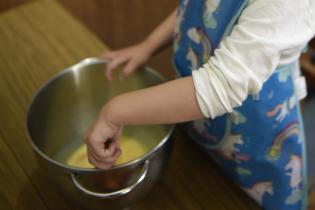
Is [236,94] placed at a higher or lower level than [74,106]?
higher

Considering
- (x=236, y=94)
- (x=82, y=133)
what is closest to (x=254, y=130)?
(x=236, y=94)

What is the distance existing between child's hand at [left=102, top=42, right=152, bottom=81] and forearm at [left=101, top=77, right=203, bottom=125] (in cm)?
21

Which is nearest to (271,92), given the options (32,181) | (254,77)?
(254,77)

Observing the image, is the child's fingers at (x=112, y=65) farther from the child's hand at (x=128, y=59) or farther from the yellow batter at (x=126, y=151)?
the yellow batter at (x=126, y=151)

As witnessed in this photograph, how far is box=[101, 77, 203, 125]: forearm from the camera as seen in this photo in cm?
44

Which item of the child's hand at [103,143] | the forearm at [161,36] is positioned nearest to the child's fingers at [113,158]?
the child's hand at [103,143]

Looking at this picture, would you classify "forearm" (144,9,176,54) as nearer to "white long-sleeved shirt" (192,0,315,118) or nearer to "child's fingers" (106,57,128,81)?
"child's fingers" (106,57,128,81)

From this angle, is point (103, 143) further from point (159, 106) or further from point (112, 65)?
point (112, 65)

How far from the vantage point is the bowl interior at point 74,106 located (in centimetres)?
63

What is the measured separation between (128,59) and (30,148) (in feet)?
0.73

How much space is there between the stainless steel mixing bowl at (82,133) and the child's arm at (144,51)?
0.02 metres

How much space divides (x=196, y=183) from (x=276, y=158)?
128 mm

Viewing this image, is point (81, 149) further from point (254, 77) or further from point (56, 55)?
point (254, 77)

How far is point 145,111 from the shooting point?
0.46m
